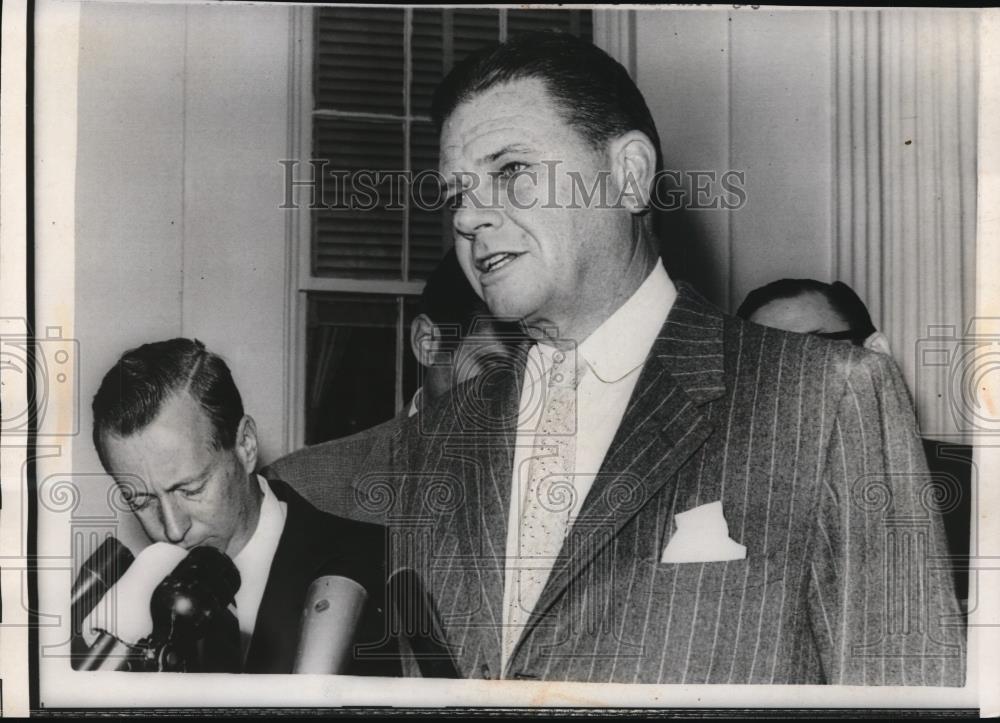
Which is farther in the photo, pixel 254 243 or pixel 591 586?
pixel 254 243

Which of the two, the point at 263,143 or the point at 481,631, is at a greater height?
the point at 263,143

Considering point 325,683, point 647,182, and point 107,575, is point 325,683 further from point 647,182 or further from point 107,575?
point 647,182

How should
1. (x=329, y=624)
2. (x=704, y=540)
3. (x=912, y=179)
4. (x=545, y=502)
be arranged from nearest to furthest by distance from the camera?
(x=704, y=540), (x=545, y=502), (x=329, y=624), (x=912, y=179)

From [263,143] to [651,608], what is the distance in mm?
1563

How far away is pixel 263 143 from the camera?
312 centimetres

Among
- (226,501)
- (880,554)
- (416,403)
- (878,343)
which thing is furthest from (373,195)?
(880,554)

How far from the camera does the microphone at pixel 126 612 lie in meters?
3.04

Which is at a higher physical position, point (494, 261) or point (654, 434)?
point (494, 261)

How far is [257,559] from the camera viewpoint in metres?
3.04

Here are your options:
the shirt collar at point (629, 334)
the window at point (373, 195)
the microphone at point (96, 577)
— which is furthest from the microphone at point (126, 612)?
the shirt collar at point (629, 334)

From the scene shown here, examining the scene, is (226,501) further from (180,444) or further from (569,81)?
(569,81)

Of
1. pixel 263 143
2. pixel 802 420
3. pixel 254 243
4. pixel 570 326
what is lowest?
pixel 802 420

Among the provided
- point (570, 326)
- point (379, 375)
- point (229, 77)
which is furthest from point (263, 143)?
point (570, 326)

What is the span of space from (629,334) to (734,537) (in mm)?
559
